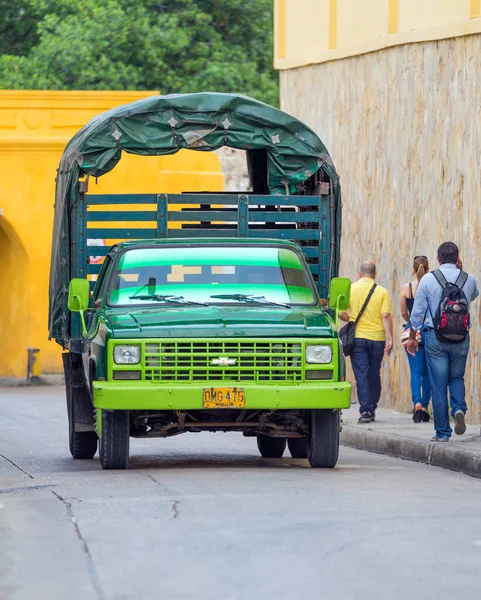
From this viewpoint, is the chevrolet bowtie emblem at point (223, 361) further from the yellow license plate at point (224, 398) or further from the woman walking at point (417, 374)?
the woman walking at point (417, 374)

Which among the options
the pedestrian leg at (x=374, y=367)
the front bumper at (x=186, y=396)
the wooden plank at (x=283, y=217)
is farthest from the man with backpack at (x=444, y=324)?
the pedestrian leg at (x=374, y=367)

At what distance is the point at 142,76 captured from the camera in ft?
151

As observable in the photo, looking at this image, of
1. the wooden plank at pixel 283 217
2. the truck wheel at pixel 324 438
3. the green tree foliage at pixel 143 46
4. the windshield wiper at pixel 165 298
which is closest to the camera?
the truck wheel at pixel 324 438

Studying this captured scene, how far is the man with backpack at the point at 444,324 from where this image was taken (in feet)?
48.6

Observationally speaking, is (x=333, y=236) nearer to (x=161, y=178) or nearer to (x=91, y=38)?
(x=161, y=178)

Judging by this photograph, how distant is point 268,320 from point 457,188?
774 centimetres

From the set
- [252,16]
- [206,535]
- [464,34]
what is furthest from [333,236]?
[252,16]

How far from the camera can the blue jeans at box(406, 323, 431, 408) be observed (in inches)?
734

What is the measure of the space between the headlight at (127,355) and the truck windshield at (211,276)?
811 millimetres

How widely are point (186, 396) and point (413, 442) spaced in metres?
3.96

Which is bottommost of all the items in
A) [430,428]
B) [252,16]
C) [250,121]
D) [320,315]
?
[430,428]

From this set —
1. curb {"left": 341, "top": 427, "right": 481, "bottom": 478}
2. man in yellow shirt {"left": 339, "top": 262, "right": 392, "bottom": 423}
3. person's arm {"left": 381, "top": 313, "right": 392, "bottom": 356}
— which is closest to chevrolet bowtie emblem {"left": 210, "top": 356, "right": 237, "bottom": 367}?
curb {"left": 341, "top": 427, "right": 481, "bottom": 478}

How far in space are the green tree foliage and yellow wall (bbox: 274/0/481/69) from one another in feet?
57.7

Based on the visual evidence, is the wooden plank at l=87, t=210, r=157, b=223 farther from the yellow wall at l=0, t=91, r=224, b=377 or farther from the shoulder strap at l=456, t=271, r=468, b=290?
the yellow wall at l=0, t=91, r=224, b=377
